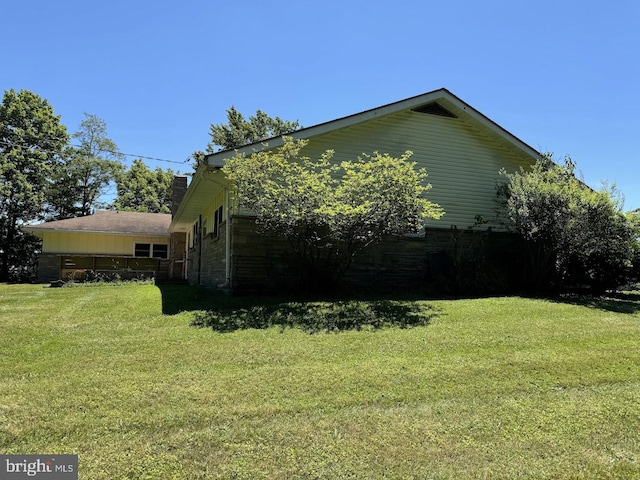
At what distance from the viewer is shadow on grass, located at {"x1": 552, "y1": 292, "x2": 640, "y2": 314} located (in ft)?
27.6

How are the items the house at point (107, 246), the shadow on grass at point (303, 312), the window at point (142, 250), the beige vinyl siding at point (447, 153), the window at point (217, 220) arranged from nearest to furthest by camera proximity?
1. the shadow on grass at point (303, 312)
2. the beige vinyl siding at point (447, 153)
3. the window at point (217, 220)
4. the house at point (107, 246)
5. the window at point (142, 250)

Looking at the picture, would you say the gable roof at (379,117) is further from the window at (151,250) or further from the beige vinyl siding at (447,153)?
the window at (151,250)

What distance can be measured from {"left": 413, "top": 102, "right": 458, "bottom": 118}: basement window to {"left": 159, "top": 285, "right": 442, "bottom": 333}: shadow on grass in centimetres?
588

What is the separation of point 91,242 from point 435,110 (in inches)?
758

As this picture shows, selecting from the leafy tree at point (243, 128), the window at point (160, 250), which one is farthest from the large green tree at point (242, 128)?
the window at point (160, 250)

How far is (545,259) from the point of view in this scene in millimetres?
10992

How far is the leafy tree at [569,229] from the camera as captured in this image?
9828mm

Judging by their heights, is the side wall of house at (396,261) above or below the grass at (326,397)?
above

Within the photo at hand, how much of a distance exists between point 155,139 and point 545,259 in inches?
945

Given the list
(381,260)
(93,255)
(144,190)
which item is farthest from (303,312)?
(144,190)

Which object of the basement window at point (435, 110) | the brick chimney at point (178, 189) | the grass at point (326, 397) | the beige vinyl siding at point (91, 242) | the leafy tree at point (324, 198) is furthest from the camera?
the beige vinyl siding at point (91, 242)

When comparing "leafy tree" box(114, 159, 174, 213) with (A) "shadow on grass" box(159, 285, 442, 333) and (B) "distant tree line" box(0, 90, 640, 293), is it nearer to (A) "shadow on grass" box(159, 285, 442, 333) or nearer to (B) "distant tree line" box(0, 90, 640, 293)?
(B) "distant tree line" box(0, 90, 640, 293)

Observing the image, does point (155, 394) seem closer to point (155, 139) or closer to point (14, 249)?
point (155, 139)

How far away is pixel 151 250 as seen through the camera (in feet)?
77.3
